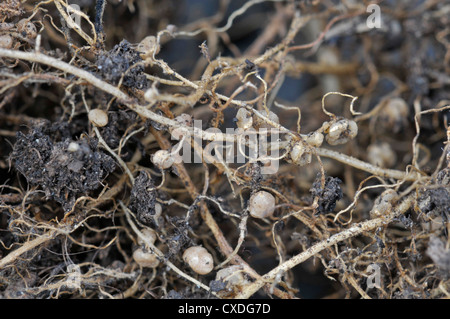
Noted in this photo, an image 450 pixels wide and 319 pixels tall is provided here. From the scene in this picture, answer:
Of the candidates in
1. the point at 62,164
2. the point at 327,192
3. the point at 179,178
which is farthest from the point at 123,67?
the point at 327,192

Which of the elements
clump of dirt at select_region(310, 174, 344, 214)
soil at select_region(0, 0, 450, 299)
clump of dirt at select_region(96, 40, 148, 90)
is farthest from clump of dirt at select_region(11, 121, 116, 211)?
clump of dirt at select_region(310, 174, 344, 214)

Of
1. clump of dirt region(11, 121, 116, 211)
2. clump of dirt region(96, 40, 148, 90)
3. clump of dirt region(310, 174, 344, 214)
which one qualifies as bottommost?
clump of dirt region(310, 174, 344, 214)

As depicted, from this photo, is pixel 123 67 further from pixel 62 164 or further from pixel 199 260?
pixel 199 260

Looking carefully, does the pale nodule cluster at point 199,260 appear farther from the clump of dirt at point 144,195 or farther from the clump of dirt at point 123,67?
the clump of dirt at point 123,67

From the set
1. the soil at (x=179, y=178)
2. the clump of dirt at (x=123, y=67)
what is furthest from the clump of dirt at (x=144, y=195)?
the clump of dirt at (x=123, y=67)

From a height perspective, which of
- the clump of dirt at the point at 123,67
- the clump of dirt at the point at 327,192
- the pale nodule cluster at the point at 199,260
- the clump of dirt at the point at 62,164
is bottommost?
the pale nodule cluster at the point at 199,260

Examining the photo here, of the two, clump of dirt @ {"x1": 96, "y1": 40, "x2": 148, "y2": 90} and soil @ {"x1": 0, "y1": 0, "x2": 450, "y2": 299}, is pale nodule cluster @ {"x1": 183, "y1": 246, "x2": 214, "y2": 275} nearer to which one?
soil @ {"x1": 0, "y1": 0, "x2": 450, "y2": 299}

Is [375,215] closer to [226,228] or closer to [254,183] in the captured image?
[254,183]

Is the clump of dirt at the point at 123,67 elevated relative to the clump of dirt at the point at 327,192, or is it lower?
elevated

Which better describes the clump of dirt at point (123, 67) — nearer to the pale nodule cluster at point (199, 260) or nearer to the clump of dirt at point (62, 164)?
the clump of dirt at point (62, 164)
